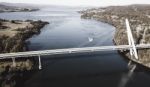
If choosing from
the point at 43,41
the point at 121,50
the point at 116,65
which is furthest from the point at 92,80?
the point at 43,41

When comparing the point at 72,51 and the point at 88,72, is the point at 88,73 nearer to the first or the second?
the point at 88,72

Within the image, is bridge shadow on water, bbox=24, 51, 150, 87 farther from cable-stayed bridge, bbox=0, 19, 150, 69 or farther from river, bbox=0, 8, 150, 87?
cable-stayed bridge, bbox=0, 19, 150, 69

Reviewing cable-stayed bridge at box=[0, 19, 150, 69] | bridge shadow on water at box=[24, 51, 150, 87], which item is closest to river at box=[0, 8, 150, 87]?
bridge shadow on water at box=[24, 51, 150, 87]

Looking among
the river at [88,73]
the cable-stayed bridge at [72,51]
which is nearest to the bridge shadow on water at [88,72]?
the river at [88,73]

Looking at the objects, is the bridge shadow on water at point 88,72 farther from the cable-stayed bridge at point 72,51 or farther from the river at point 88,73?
the cable-stayed bridge at point 72,51

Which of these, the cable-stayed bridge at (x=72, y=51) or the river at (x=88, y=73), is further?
the cable-stayed bridge at (x=72, y=51)

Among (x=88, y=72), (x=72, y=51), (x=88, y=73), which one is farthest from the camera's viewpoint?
(x=72, y=51)

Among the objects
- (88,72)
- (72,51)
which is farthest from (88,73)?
(72,51)

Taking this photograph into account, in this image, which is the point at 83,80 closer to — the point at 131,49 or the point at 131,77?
the point at 131,77

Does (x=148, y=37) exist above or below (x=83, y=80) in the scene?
above

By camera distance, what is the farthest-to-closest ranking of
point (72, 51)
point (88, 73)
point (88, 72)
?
point (72, 51)
point (88, 72)
point (88, 73)

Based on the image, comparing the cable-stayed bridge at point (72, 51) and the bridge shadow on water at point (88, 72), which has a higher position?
the cable-stayed bridge at point (72, 51)
